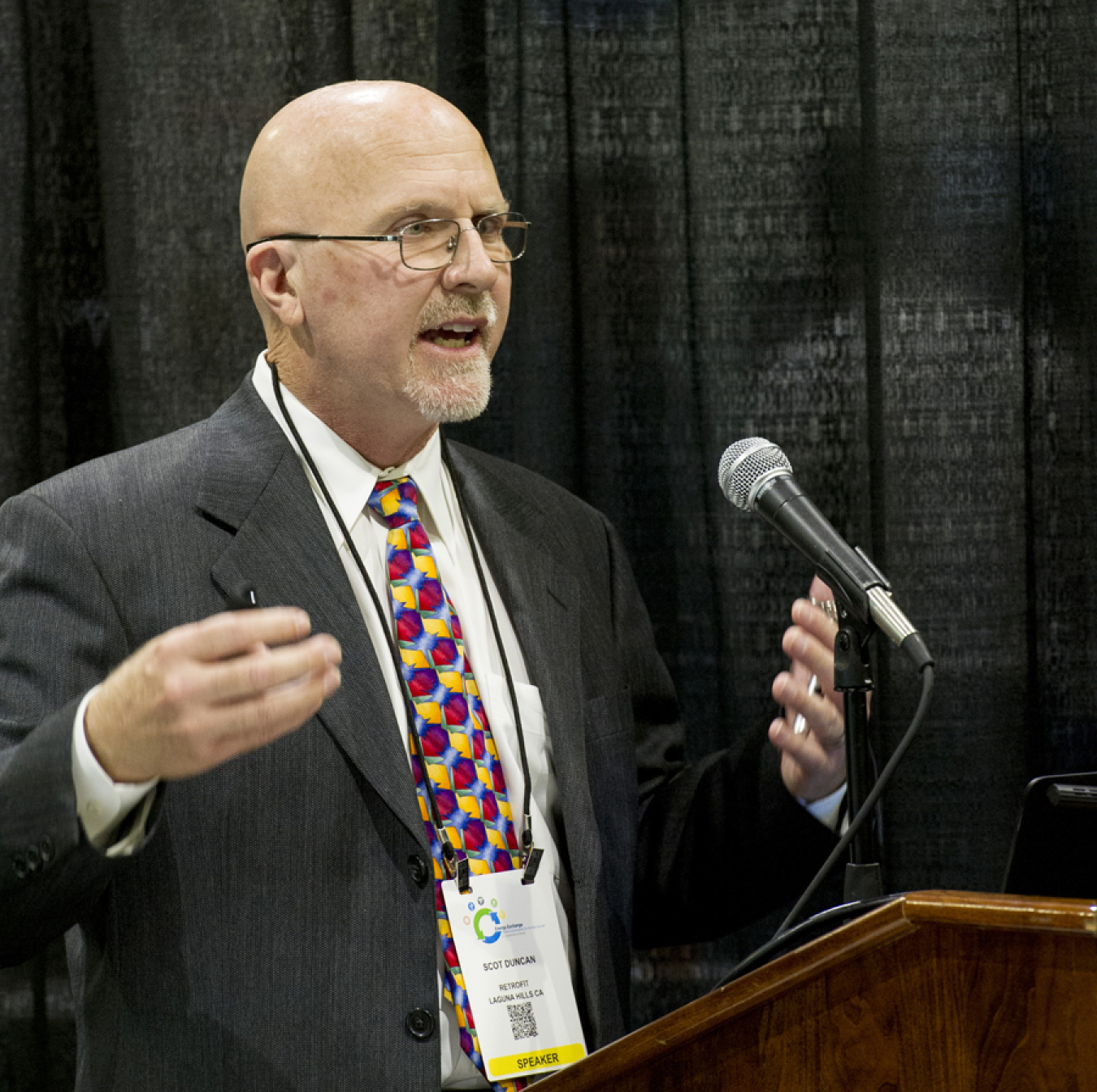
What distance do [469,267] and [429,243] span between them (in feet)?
0.20

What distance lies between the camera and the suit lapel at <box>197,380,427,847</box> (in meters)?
1.47

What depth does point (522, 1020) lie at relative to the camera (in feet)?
4.84

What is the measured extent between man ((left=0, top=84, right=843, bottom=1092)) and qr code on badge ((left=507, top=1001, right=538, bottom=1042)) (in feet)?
0.20

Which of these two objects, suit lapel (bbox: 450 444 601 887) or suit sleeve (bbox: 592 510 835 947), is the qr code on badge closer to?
suit lapel (bbox: 450 444 601 887)

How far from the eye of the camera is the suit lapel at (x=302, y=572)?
A: 1469mm

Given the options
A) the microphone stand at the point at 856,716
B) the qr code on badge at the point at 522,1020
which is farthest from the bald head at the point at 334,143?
the qr code on badge at the point at 522,1020

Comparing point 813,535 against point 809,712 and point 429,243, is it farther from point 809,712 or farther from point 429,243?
point 429,243

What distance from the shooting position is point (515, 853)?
1565mm

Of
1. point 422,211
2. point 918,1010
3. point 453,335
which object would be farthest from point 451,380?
point 918,1010

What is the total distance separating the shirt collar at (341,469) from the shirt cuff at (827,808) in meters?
0.59

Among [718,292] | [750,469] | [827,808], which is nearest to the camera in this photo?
[750,469]

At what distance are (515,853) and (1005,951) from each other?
77cm

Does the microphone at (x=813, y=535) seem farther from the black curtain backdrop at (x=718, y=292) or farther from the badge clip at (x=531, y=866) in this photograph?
Answer: the black curtain backdrop at (x=718, y=292)

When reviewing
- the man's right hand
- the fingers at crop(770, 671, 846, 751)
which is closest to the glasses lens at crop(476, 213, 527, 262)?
the fingers at crop(770, 671, 846, 751)
